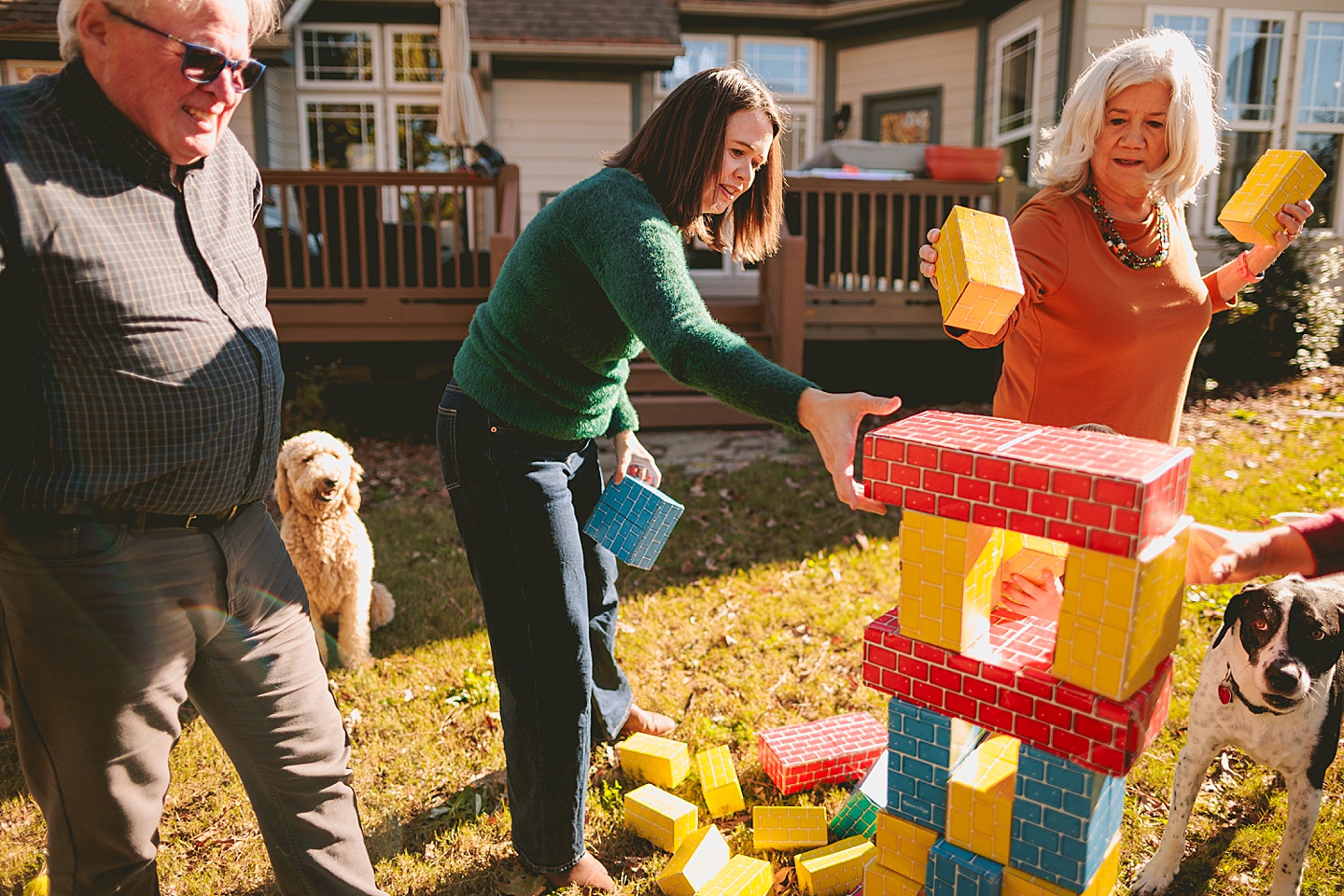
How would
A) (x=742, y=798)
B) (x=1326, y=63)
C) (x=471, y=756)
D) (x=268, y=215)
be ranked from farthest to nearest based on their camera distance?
(x=1326, y=63) → (x=268, y=215) → (x=471, y=756) → (x=742, y=798)

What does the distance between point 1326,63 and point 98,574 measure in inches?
528

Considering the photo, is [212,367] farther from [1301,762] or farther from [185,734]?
[1301,762]

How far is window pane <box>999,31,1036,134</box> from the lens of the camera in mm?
11039

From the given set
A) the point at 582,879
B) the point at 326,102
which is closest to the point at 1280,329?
the point at 582,879

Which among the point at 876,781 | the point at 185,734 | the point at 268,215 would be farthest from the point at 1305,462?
the point at 268,215

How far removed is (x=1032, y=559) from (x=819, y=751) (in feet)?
4.54

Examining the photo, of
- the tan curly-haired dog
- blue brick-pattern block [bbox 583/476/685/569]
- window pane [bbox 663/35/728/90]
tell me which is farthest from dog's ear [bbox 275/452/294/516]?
window pane [bbox 663/35/728/90]

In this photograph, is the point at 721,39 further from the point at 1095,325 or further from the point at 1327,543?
the point at 1327,543

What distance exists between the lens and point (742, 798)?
10.1 ft

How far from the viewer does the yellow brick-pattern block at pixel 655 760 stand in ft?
10.2

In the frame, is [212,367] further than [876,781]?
No

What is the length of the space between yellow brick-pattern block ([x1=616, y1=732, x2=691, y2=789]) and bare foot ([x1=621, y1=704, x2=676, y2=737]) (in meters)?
0.18

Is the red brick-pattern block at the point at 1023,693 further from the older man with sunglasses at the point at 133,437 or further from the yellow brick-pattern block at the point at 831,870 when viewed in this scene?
the older man with sunglasses at the point at 133,437

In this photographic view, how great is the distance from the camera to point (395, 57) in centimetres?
1217
